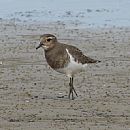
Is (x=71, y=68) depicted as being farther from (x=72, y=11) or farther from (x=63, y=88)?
(x=72, y=11)

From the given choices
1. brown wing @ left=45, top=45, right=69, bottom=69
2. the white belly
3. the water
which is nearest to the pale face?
brown wing @ left=45, top=45, right=69, bottom=69

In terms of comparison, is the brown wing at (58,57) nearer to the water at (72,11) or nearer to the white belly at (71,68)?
the white belly at (71,68)

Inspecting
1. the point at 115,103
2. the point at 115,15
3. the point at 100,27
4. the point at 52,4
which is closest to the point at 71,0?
the point at 52,4

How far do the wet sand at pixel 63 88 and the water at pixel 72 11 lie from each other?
3.07 metres

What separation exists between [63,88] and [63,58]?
0.99 m

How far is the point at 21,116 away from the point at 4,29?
10.2 m

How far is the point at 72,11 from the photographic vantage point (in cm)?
2352

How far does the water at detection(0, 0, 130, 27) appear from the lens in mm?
21297

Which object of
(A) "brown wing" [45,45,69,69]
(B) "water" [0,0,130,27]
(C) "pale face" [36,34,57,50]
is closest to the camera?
(A) "brown wing" [45,45,69,69]

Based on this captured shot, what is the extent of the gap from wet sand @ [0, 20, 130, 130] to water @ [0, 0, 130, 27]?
10.1ft

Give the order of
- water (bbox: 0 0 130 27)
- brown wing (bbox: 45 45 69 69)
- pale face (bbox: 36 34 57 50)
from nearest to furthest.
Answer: brown wing (bbox: 45 45 69 69), pale face (bbox: 36 34 57 50), water (bbox: 0 0 130 27)

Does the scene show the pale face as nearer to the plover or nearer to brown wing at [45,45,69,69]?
the plover

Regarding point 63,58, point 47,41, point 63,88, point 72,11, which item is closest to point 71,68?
point 63,58

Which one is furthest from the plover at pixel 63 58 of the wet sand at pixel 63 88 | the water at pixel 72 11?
the water at pixel 72 11
